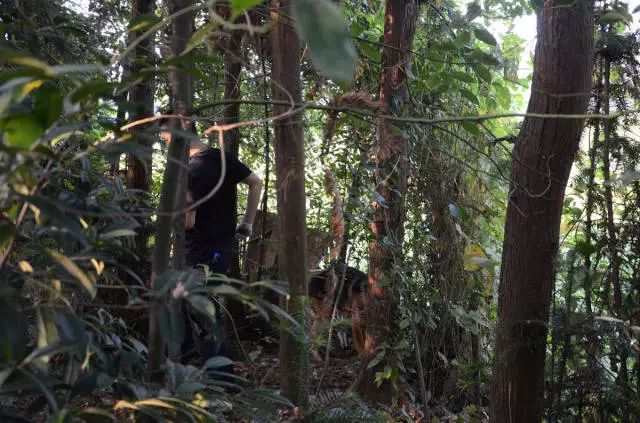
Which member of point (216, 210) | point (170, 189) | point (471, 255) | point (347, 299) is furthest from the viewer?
point (347, 299)

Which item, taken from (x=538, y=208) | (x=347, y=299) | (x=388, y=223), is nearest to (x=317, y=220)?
(x=347, y=299)

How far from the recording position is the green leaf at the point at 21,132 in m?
0.95

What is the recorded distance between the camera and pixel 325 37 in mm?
571

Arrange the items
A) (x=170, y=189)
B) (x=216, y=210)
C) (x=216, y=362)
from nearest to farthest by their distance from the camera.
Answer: (x=170, y=189) < (x=216, y=362) < (x=216, y=210)

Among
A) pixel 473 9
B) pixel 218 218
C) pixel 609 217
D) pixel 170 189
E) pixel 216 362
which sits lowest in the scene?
pixel 216 362

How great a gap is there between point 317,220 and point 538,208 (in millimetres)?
2328

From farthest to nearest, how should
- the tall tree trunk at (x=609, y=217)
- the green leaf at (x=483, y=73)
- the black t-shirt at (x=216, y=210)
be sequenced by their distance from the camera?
the black t-shirt at (x=216, y=210)
the tall tree trunk at (x=609, y=217)
the green leaf at (x=483, y=73)

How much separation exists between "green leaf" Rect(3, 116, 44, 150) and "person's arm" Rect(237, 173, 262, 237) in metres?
3.21

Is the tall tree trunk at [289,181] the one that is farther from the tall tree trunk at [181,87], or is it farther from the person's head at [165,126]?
the tall tree trunk at [181,87]

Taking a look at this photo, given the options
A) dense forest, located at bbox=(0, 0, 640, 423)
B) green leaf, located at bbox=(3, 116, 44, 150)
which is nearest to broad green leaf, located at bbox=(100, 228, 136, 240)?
dense forest, located at bbox=(0, 0, 640, 423)

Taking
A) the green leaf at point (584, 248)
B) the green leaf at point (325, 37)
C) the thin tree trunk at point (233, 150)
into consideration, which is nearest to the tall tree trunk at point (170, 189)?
the green leaf at point (325, 37)

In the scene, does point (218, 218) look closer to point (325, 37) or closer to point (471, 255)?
point (471, 255)

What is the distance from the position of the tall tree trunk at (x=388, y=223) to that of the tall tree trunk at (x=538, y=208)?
34.4 inches

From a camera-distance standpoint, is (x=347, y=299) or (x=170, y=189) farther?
(x=347, y=299)
